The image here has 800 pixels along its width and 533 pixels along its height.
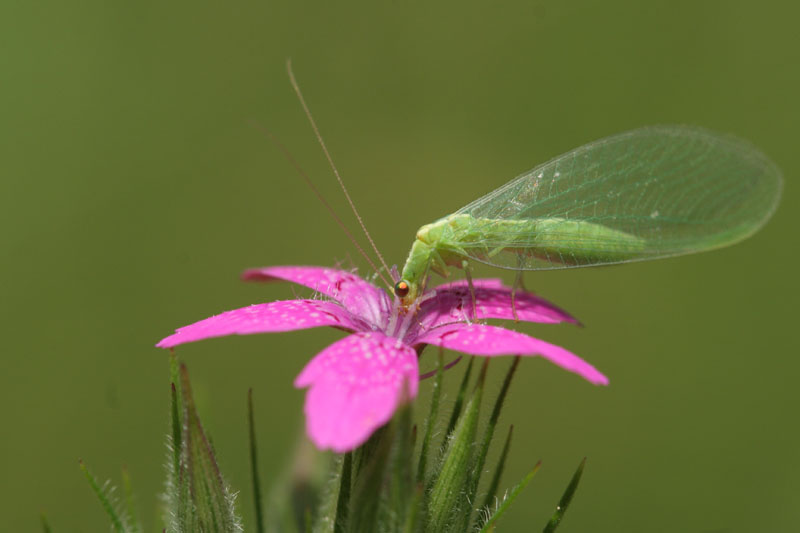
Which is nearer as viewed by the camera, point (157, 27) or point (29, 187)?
point (29, 187)

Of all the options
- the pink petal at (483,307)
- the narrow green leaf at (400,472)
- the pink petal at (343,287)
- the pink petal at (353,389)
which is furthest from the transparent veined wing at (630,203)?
the narrow green leaf at (400,472)

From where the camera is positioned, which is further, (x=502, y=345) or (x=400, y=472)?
(x=502, y=345)

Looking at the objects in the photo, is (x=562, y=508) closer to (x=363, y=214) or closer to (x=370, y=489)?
(x=370, y=489)

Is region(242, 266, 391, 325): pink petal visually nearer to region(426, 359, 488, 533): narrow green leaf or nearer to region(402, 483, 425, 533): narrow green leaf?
region(426, 359, 488, 533): narrow green leaf

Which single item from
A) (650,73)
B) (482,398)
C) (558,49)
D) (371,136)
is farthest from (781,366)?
(482,398)

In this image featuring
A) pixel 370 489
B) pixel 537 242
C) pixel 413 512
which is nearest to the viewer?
pixel 413 512

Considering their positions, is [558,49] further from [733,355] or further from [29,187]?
[29,187]

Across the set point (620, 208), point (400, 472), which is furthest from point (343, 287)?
point (620, 208)
